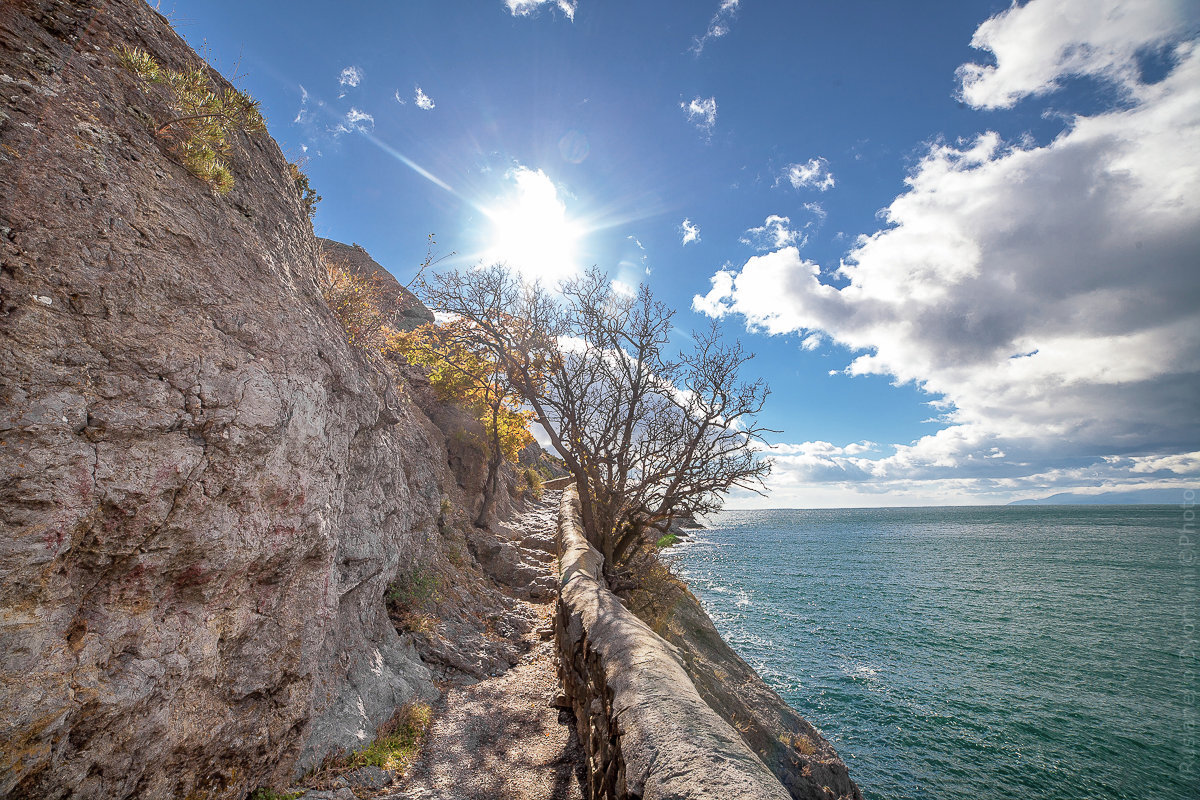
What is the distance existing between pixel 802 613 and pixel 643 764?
916 inches

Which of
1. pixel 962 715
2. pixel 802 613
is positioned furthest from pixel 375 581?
pixel 802 613

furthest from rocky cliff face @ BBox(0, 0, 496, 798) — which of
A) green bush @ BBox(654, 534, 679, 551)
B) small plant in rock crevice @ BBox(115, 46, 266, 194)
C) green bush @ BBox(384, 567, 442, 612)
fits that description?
green bush @ BBox(654, 534, 679, 551)

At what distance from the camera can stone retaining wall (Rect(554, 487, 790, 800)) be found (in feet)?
11.2

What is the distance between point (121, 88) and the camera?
13.0ft

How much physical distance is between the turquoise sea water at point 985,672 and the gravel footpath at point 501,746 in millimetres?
8024

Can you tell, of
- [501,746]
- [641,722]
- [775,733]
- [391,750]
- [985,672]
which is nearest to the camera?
[641,722]

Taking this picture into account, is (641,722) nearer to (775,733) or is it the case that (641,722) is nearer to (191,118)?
(775,733)

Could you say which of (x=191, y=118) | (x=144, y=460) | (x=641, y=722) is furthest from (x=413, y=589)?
(x=191, y=118)

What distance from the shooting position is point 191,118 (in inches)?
166

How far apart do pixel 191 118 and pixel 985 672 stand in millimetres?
23990

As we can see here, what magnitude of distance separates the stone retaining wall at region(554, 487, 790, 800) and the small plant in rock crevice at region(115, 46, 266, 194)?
625 cm

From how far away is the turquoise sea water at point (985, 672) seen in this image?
11.0 metres

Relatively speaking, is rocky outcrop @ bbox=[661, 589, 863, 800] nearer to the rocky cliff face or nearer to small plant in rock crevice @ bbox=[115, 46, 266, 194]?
the rocky cliff face

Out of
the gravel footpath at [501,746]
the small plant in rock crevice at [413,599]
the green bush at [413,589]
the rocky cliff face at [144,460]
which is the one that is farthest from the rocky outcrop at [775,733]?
the rocky cliff face at [144,460]
